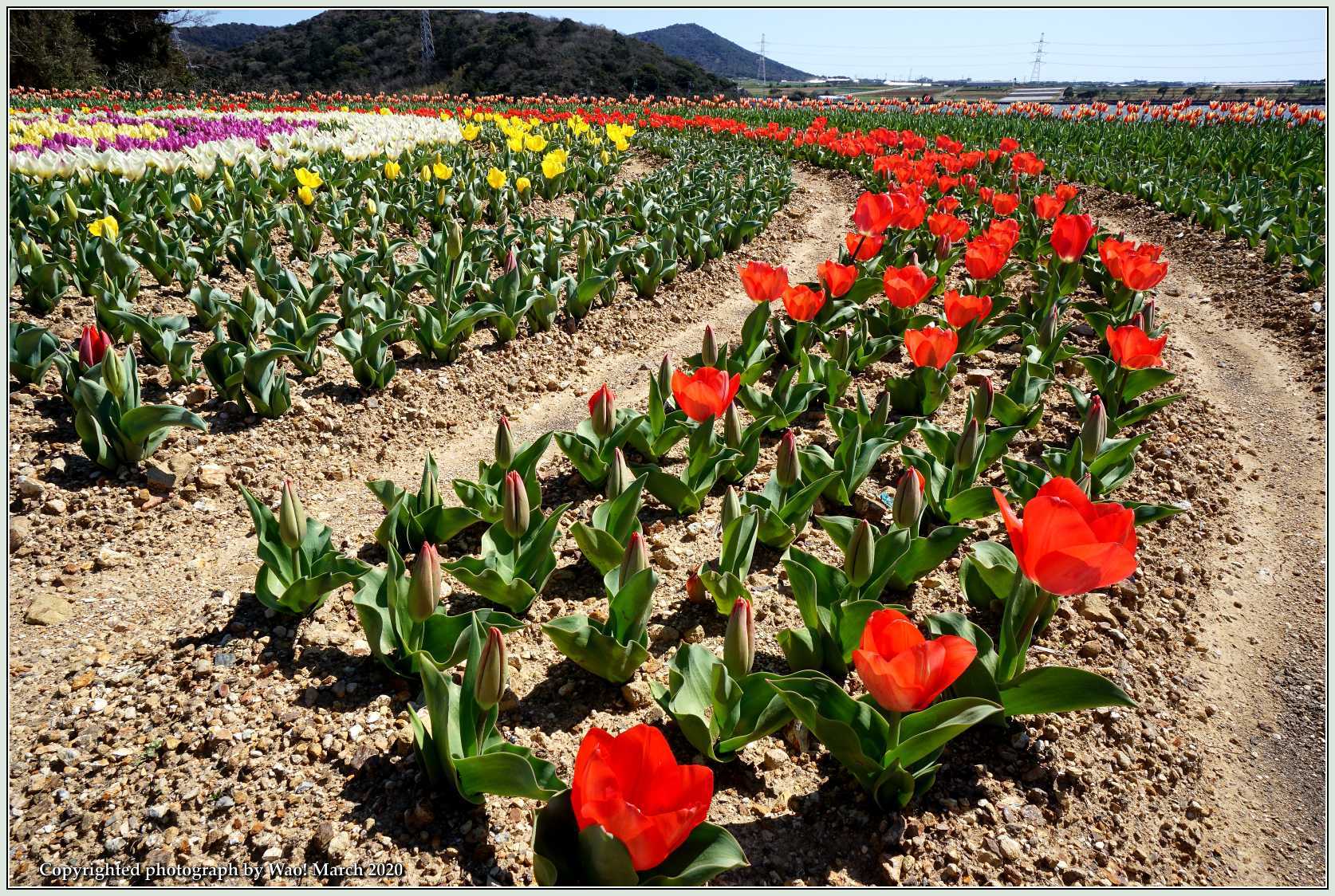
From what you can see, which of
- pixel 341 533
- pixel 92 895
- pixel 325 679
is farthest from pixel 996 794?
pixel 341 533

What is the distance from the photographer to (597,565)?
288 centimetres

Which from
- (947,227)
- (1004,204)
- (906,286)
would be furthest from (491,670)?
(1004,204)

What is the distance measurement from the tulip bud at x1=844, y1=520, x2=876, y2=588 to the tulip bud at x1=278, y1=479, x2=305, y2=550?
1911mm

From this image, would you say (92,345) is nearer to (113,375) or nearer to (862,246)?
(113,375)

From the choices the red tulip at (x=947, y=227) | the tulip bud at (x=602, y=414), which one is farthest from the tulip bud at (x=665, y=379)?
the red tulip at (x=947, y=227)

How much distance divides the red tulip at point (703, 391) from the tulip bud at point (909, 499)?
2.60 ft

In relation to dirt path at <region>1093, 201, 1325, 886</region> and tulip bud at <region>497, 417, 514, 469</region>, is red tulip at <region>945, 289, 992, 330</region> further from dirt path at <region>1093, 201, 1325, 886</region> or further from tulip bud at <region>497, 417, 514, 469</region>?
tulip bud at <region>497, 417, 514, 469</region>

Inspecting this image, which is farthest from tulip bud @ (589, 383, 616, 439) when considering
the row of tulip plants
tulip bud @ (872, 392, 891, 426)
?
tulip bud @ (872, 392, 891, 426)

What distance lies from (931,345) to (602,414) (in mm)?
1717

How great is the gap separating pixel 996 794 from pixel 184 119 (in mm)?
17678

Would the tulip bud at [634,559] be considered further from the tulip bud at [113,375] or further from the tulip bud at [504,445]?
the tulip bud at [113,375]

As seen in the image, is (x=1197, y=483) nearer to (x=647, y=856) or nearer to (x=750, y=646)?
(x=750, y=646)

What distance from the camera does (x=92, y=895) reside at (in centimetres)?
173

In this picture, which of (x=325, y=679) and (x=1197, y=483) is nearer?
(x=325, y=679)
